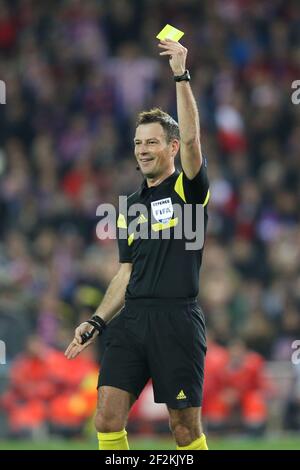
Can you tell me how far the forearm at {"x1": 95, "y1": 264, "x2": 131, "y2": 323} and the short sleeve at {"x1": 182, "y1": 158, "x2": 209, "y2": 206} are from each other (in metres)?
0.60

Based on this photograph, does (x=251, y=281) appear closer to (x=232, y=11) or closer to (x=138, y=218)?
(x=232, y=11)

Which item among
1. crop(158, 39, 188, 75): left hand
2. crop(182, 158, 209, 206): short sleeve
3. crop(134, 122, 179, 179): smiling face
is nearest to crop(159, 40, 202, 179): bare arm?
crop(158, 39, 188, 75): left hand

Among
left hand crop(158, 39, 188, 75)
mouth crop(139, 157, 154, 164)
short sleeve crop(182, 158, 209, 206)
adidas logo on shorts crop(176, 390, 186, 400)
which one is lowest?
adidas logo on shorts crop(176, 390, 186, 400)

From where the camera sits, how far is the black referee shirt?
6.99 meters

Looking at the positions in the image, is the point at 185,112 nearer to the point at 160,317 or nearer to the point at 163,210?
the point at 163,210

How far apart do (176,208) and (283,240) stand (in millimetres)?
7794

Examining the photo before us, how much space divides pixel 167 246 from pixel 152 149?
511mm

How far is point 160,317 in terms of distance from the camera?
702 centimetres

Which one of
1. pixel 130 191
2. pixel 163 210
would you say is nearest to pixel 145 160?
pixel 163 210

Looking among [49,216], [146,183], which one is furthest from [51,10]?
[146,183]

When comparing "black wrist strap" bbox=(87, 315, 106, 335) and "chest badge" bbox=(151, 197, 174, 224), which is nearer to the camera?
"chest badge" bbox=(151, 197, 174, 224)

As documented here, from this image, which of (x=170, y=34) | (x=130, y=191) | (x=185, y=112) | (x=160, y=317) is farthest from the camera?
(x=130, y=191)

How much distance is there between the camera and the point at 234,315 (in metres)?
13.8

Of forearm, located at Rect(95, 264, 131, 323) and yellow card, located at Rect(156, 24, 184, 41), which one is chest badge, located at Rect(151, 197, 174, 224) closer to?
forearm, located at Rect(95, 264, 131, 323)
